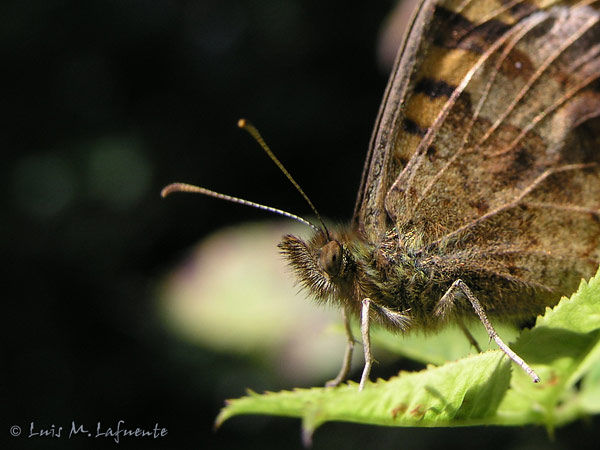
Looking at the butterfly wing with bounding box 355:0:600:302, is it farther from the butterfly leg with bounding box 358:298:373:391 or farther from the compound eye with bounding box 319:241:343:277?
the butterfly leg with bounding box 358:298:373:391

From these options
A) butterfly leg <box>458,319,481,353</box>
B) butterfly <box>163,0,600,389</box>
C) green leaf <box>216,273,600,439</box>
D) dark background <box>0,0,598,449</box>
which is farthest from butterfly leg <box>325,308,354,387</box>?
dark background <box>0,0,598,449</box>

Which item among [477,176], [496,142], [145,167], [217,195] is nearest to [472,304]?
[477,176]

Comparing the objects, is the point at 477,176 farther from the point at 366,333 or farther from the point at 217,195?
the point at 217,195

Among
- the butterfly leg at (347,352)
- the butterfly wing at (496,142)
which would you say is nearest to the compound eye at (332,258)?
the butterfly wing at (496,142)

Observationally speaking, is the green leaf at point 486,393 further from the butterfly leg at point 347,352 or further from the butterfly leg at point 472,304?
the butterfly leg at point 347,352

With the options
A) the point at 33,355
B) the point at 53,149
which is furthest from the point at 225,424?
the point at 53,149
